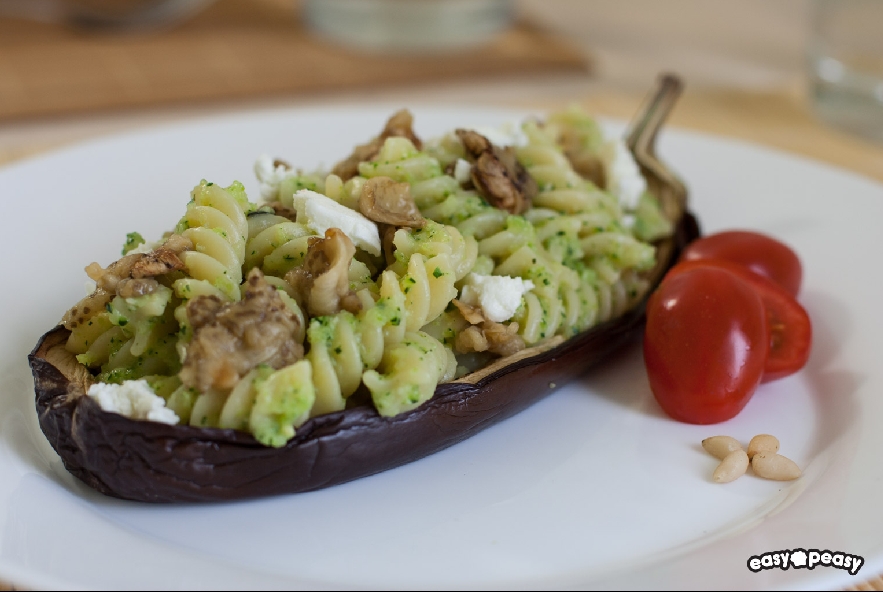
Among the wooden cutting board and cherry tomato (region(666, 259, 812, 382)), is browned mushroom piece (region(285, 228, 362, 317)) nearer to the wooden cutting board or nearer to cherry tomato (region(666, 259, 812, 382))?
cherry tomato (region(666, 259, 812, 382))

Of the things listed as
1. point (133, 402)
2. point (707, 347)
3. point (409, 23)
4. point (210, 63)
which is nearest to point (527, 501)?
point (707, 347)

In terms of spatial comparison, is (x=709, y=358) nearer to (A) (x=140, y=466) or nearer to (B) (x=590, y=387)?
(B) (x=590, y=387)

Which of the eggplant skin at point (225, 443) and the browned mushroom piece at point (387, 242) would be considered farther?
the browned mushroom piece at point (387, 242)

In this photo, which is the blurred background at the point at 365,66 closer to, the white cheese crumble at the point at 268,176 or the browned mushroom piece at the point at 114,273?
the white cheese crumble at the point at 268,176

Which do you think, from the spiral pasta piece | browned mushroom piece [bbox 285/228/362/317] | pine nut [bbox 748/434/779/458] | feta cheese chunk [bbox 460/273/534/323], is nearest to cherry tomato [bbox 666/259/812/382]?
pine nut [bbox 748/434/779/458]

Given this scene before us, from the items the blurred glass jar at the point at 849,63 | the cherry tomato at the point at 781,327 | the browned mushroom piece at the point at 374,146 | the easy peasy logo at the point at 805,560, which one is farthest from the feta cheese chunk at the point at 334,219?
the blurred glass jar at the point at 849,63

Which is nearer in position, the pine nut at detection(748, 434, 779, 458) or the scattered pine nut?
the scattered pine nut
